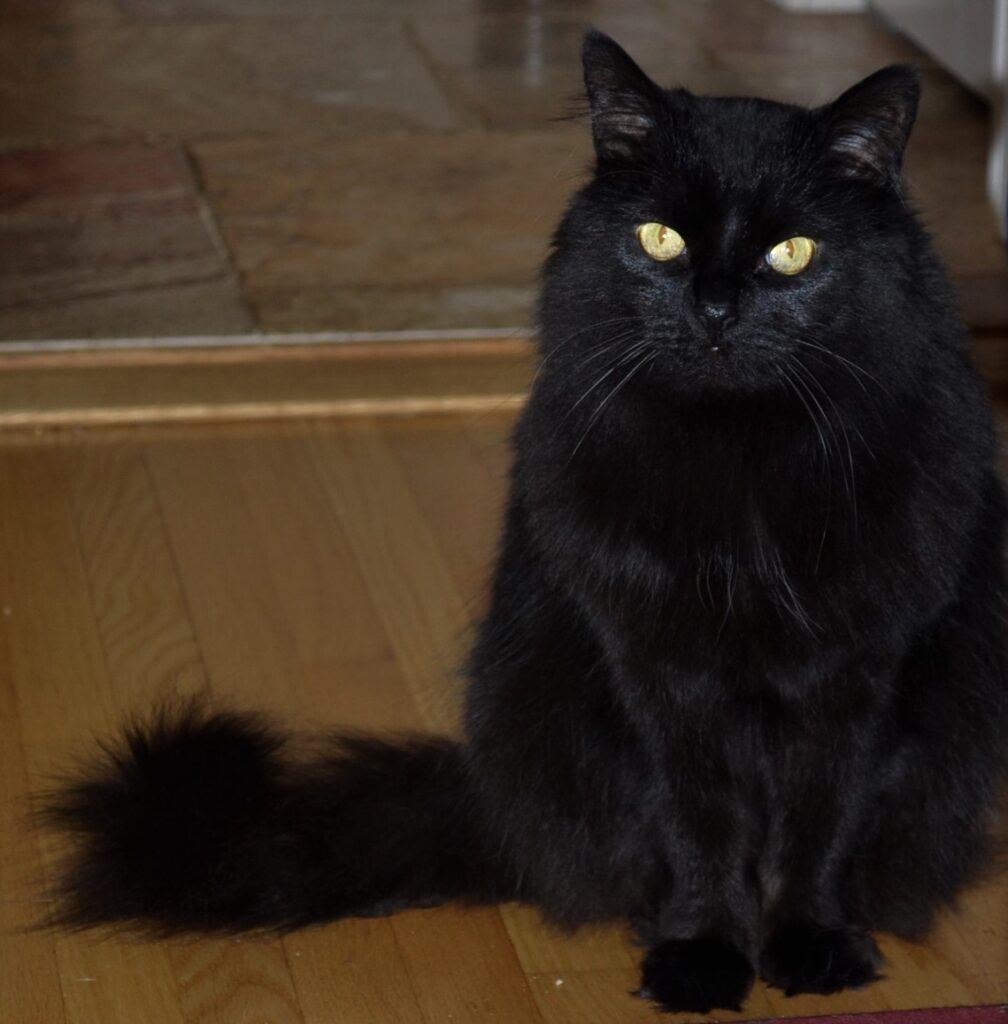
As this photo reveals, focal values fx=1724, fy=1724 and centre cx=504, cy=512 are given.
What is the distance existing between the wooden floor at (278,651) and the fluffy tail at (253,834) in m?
0.04

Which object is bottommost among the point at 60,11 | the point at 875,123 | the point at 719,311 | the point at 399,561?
the point at 60,11

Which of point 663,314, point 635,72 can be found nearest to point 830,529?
point 663,314

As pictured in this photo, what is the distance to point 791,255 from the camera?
1313 millimetres

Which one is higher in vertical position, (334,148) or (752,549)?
(752,549)

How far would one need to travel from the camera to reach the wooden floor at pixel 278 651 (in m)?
1.54

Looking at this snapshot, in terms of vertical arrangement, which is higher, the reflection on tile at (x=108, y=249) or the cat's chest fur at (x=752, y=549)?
the cat's chest fur at (x=752, y=549)

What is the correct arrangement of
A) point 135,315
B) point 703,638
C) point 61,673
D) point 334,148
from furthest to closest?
point 334,148
point 135,315
point 61,673
point 703,638

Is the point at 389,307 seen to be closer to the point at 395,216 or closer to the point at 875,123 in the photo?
the point at 395,216

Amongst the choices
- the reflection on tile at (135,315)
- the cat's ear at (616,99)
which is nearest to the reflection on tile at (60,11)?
the reflection on tile at (135,315)

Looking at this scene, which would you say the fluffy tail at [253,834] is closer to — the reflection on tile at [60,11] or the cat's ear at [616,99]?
the cat's ear at [616,99]

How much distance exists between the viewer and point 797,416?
1368 millimetres

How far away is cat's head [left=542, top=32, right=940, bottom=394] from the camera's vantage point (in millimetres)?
1311

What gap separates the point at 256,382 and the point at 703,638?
1404mm

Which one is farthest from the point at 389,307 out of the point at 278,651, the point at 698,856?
the point at 698,856
